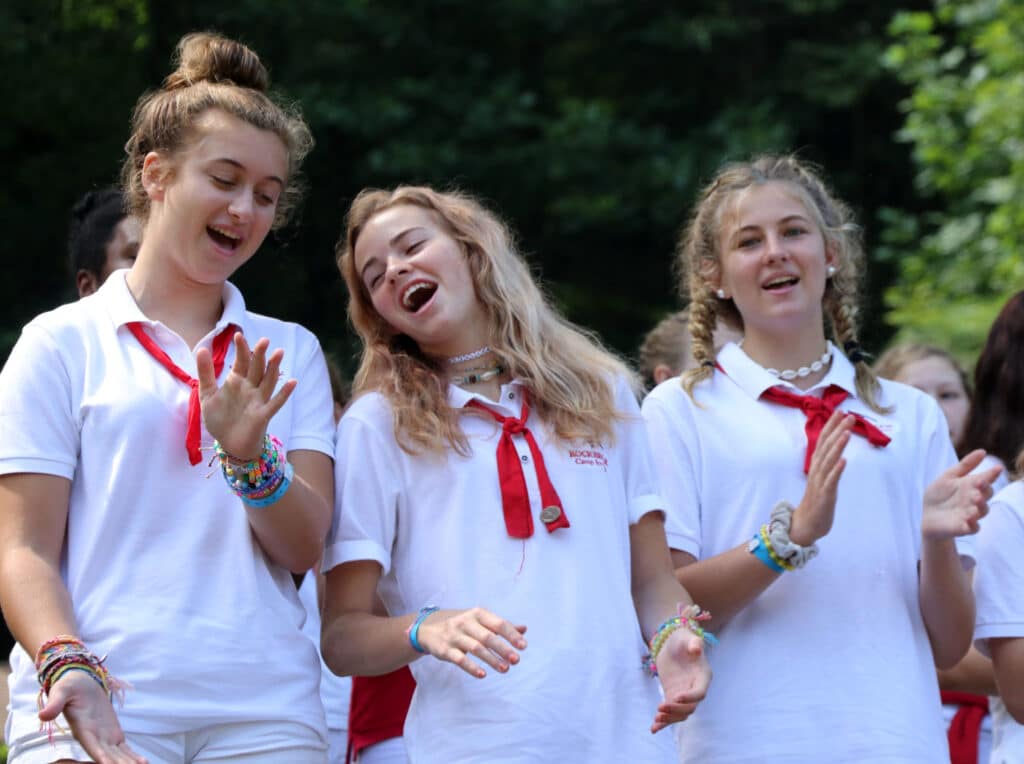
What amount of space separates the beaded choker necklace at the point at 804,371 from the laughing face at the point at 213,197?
135 centimetres

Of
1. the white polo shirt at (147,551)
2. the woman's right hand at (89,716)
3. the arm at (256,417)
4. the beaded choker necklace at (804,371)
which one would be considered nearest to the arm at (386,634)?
the white polo shirt at (147,551)

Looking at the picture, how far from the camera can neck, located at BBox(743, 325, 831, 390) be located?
3.65 meters

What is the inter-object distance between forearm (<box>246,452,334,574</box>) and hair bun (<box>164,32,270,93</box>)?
899mm

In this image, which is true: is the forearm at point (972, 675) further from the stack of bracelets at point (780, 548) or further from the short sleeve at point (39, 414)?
the short sleeve at point (39, 414)

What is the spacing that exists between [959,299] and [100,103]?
25.8ft

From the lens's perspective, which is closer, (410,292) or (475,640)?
(475,640)

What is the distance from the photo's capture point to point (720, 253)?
3797mm

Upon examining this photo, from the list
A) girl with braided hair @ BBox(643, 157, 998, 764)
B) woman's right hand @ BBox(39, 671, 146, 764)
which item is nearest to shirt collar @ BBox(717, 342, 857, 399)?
girl with braided hair @ BBox(643, 157, 998, 764)

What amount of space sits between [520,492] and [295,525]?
1.60 feet

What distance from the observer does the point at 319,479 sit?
3014 millimetres

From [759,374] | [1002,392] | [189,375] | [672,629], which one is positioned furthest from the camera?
[1002,392]

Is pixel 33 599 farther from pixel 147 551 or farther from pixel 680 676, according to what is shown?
pixel 680 676

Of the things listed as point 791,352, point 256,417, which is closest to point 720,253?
point 791,352

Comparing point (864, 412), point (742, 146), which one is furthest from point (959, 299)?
point (864, 412)
